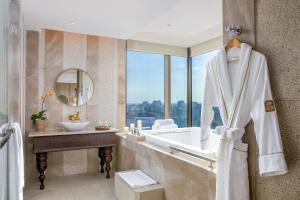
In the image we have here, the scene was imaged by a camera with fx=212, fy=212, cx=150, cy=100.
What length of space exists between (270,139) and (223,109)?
0.39 m

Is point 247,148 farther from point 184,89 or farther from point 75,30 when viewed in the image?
point 184,89

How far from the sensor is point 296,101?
1268mm

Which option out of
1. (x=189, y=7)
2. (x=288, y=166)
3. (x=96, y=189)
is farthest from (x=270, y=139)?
(x=96, y=189)

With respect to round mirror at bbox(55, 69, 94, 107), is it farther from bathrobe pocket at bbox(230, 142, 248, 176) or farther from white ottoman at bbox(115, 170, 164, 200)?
bathrobe pocket at bbox(230, 142, 248, 176)

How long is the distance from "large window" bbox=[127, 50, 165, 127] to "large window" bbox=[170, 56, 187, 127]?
0.28m

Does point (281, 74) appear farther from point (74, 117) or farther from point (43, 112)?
point (43, 112)

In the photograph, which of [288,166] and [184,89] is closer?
[288,166]

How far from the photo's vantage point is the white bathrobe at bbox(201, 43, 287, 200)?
1.32 metres

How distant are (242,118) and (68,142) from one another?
2.66 m

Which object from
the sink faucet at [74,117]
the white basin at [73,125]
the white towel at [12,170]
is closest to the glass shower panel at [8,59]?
the white towel at [12,170]

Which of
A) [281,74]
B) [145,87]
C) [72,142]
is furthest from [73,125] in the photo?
[281,74]

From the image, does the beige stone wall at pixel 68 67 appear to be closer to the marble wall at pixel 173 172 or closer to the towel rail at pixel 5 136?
the marble wall at pixel 173 172

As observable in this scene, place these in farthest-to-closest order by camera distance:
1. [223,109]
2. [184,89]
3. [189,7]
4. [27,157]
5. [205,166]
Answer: [184,89], [27,157], [189,7], [205,166], [223,109]

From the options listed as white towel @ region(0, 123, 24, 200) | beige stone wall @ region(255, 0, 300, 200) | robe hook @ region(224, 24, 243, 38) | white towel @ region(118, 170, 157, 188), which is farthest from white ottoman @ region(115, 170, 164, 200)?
robe hook @ region(224, 24, 243, 38)
